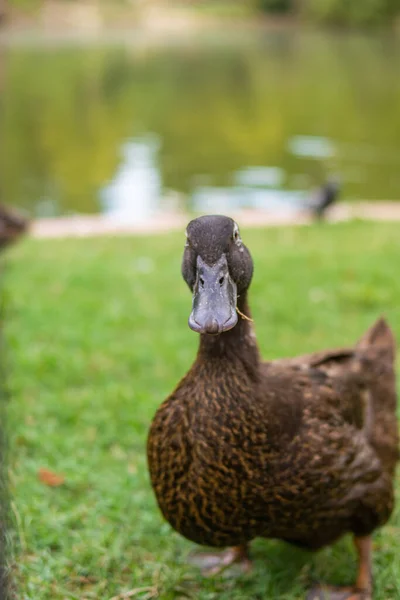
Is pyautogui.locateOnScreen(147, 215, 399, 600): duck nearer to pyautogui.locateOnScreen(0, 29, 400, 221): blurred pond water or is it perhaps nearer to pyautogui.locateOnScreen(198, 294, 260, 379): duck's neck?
pyautogui.locateOnScreen(198, 294, 260, 379): duck's neck

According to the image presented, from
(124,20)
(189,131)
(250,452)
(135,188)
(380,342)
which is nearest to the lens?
(250,452)

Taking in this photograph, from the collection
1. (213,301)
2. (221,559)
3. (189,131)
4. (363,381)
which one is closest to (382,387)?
(363,381)

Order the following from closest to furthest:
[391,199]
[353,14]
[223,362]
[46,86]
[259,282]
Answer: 1. [223,362]
2. [259,282]
3. [391,199]
4. [46,86]
5. [353,14]

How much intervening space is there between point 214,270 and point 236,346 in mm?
431

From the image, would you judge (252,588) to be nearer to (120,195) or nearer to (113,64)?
(120,195)

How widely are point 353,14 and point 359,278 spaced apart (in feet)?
149

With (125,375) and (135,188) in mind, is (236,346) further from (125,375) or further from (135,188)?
(135,188)

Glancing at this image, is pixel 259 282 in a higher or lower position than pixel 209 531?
higher

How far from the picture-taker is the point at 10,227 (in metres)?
7.78

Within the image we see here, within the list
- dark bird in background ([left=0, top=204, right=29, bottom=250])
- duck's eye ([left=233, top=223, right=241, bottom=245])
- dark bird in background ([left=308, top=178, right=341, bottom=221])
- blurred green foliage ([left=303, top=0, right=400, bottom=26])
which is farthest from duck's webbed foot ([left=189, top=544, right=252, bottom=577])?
blurred green foliage ([left=303, top=0, right=400, bottom=26])

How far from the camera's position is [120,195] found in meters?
13.3

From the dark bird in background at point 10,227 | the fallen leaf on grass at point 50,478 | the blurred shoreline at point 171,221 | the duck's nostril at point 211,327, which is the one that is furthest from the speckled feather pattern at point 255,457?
the blurred shoreline at point 171,221

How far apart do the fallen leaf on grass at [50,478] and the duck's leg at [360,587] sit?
1.22 metres

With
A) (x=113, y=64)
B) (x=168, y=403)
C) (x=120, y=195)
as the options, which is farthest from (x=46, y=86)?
(x=168, y=403)
